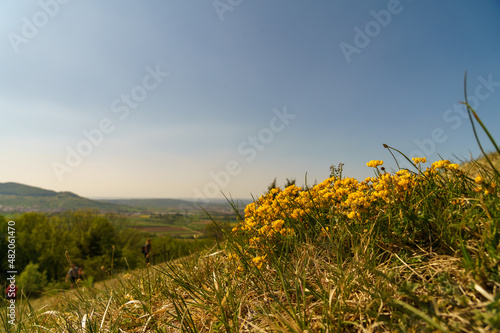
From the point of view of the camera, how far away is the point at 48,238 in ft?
148

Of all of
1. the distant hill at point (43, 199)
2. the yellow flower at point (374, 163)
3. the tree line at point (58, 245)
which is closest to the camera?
the yellow flower at point (374, 163)

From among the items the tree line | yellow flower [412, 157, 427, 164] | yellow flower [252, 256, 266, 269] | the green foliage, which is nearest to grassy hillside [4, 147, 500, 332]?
yellow flower [252, 256, 266, 269]

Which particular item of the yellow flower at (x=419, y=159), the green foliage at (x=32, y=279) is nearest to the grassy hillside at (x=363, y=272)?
the yellow flower at (x=419, y=159)

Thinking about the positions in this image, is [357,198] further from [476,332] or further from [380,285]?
[476,332]

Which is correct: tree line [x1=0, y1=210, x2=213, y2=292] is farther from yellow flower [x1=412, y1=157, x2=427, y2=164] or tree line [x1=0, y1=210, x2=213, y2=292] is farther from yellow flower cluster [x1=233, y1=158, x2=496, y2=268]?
yellow flower [x1=412, y1=157, x2=427, y2=164]

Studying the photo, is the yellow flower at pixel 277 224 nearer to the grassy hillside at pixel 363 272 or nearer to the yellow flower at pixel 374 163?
the grassy hillside at pixel 363 272

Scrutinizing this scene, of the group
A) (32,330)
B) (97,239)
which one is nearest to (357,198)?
(32,330)

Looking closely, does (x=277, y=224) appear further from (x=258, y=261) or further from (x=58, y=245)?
(x=58, y=245)

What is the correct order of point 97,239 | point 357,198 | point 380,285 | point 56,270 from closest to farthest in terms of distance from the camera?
point 380,285
point 357,198
point 56,270
point 97,239

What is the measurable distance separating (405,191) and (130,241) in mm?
62167

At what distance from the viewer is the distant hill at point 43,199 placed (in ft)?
407

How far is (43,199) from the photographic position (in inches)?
5522

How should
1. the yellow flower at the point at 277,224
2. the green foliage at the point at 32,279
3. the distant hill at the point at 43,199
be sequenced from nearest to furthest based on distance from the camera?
the yellow flower at the point at 277,224
the green foliage at the point at 32,279
the distant hill at the point at 43,199

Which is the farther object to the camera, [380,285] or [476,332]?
[380,285]
